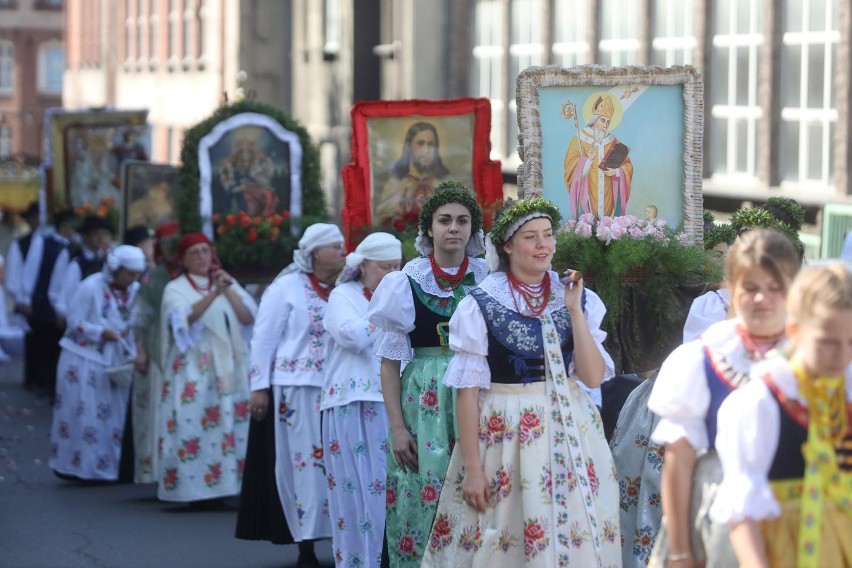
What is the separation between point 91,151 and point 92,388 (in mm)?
7075

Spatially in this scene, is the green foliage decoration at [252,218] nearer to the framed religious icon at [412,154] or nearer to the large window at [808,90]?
the framed religious icon at [412,154]

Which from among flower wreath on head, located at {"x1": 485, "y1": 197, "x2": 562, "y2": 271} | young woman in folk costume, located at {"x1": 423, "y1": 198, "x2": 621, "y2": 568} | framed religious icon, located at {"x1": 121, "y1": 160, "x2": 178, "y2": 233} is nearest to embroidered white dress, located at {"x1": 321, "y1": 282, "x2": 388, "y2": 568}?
flower wreath on head, located at {"x1": 485, "y1": 197, "x2": 562, "y2": 271}

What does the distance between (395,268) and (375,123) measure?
1.79 m

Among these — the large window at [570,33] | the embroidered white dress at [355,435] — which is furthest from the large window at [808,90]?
the embroidered white dress at [355,435]

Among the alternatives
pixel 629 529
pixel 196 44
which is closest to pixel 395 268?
pixel 629 529

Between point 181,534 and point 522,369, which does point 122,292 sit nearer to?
point 181,534

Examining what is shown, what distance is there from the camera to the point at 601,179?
7.96 m

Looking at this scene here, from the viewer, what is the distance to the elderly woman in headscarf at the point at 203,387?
38.8 ft

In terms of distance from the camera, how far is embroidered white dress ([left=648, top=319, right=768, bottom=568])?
15.3 feet

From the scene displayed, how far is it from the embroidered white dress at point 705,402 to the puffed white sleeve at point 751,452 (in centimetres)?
29

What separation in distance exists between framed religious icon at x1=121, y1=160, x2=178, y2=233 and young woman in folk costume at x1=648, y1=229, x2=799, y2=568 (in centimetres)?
1133

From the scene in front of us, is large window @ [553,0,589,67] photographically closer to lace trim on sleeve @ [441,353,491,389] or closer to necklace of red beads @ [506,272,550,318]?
necklace of red beads @ [506,272,550,318]

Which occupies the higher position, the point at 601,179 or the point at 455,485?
the point at 601,179

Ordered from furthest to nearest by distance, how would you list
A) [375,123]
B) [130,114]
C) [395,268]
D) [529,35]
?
[529,35] → [130,114] → [375,123] → [395,268]
